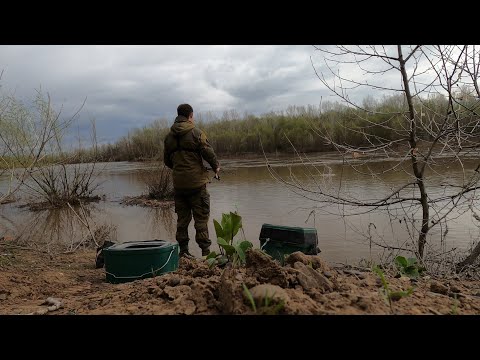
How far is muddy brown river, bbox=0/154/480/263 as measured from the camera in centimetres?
566

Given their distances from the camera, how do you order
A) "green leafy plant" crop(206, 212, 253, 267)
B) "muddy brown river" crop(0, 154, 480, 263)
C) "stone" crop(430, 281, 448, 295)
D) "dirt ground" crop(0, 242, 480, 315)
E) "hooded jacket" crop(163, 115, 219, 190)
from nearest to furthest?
1. "dirt ground" crop(0, 242, 480, 315)
2. "stone" crop(430, 281, 448, 295)
3. "green leafy plant" crop(206, 212, 253, 267)
4. "hooded jacket" crop(163, 115, 219, 190)
5. "muddy brown river" crop(0, 154, 480, 263)

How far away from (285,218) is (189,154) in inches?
123

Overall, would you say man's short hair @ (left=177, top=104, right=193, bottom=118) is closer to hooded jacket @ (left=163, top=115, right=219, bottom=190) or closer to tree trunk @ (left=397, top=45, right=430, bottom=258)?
hooded jacket @ (left=163, top=115, right=219, bottom=190)

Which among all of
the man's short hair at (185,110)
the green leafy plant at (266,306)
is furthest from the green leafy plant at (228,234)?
the man's short hair at (185,110)

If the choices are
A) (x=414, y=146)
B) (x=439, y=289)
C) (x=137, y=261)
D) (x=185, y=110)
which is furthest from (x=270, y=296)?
(x=185, y=110)

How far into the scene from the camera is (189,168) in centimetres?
546

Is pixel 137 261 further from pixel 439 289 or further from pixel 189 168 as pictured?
pixel 439 289

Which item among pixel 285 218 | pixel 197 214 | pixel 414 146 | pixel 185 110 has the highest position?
pixel 185 110

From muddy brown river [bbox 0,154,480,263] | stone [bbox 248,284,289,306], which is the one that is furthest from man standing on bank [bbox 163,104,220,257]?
stone [bbox 248,284,289,306]

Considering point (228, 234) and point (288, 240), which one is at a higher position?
point (228, 234)

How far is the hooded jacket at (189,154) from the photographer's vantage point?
5.43 meters

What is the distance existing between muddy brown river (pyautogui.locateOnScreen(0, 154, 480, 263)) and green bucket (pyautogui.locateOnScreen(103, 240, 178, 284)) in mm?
1927
